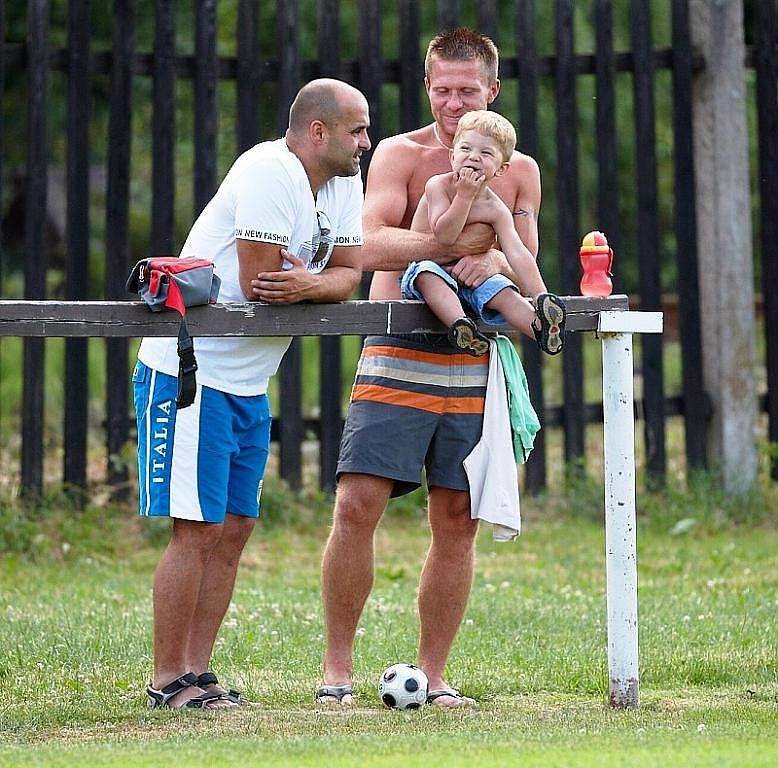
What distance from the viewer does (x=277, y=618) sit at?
609 centimetres

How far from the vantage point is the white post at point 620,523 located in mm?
4348

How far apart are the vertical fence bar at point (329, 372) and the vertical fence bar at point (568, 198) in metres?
1.36

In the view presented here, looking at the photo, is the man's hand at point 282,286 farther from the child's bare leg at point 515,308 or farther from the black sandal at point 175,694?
the black sandal at point 175,694

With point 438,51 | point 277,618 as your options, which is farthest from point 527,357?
point 438,51

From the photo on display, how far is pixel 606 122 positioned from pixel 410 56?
128 cm

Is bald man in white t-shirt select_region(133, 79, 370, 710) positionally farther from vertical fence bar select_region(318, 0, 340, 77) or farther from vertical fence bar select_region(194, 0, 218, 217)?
vertical fence bar select_region(318, 0, 340, 77)

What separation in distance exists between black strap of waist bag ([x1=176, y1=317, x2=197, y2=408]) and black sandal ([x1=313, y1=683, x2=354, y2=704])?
1063mm

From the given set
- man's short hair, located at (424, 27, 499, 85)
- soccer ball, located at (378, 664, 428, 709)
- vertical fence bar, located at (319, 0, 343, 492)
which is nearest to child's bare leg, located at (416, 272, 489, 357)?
man's short hair, located at (424, 27, 499, 85)

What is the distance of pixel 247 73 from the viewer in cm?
816

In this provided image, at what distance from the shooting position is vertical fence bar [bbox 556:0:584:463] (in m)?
8.48

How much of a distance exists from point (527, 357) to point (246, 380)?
168 inches

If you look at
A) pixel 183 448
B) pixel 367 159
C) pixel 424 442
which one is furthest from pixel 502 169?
pixel 367 159

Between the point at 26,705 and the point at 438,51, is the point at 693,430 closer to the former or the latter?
the point at 438,51

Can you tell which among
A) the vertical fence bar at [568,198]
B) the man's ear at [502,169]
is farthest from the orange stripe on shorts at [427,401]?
the vertical fence bar at [568,198]
